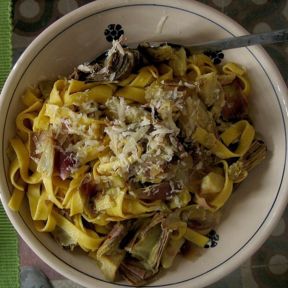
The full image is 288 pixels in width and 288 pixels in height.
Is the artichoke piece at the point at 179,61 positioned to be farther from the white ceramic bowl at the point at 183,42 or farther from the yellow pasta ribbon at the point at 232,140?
the yellow pasta ribbon at the point at 232,140

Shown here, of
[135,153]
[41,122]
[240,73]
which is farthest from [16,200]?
[240,73]

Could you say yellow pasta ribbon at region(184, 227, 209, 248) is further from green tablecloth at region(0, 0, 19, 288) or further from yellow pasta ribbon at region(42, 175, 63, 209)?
green tablecloth at region(0, 0, 19, 288)

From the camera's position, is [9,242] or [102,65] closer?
[102,65]

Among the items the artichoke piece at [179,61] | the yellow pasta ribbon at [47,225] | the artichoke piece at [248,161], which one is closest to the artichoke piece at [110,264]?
the yellow pasta ribbon at [47,225]

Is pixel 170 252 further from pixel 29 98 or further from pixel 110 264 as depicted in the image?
pixel 29 98

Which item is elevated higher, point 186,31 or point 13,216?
point 186,31

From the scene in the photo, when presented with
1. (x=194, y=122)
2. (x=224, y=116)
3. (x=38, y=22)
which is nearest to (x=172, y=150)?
(x=194, y=122)

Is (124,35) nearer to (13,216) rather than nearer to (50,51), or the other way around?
(50,51)
